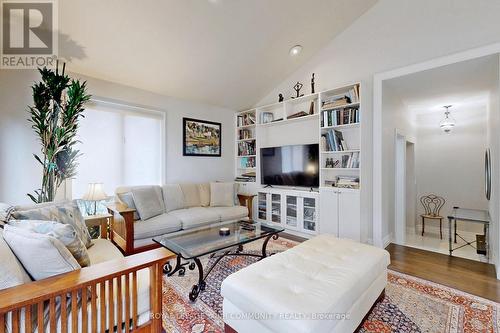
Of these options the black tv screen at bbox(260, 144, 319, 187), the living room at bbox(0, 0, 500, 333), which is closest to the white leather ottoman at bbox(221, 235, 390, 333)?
the living room at bbox(0, 0, 500, 333)

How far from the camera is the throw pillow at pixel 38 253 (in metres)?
1.06

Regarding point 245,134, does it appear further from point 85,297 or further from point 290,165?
point 85,297

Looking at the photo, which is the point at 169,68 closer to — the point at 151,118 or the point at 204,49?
the point at 204,49

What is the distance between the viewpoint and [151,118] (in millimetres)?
3648

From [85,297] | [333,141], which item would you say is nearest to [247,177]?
[333,141]

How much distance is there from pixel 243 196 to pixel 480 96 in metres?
4.18

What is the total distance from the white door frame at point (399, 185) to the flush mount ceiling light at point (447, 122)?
3.28 feet

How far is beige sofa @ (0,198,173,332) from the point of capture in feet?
3.09

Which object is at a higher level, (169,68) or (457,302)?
(169,68)

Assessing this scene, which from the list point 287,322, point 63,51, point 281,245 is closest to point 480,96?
point 281,245

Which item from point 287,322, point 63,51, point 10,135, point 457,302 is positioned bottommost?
point 457,302

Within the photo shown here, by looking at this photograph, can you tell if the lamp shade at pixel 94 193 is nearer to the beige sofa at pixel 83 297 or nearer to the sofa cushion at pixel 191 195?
the sofa cushion at pixel 191 195

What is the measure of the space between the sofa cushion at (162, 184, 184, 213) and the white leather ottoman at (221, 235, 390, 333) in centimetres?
217

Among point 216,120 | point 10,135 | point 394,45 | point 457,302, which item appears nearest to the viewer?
point 457,302
